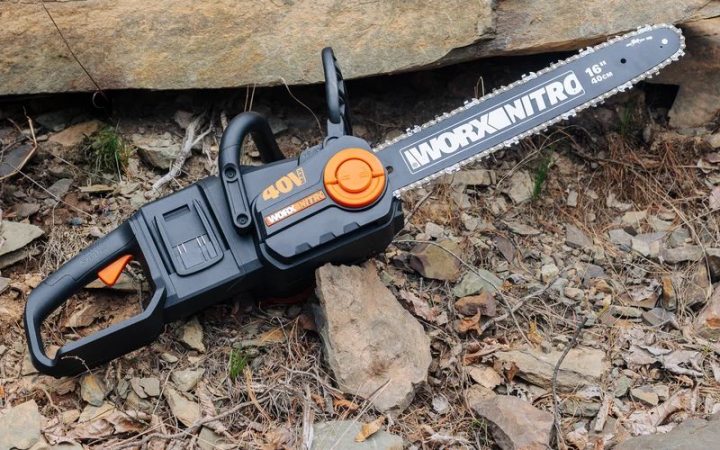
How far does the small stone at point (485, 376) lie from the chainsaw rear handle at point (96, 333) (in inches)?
36.1

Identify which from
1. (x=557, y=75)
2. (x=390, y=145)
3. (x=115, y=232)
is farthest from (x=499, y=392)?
(x=115, y=232)

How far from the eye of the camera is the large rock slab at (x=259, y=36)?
3010mm

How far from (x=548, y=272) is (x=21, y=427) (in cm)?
173

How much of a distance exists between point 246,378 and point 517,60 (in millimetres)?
1717

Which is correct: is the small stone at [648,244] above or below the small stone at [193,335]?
below

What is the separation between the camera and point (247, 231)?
2.46m

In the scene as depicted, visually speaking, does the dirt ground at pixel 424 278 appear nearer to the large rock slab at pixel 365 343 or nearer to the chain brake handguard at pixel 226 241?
the large rock slab at pixel 365 343

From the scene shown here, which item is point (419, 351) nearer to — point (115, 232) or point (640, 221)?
point (115, 232)

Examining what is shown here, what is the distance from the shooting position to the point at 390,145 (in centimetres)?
265

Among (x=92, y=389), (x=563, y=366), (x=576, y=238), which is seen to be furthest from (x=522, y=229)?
(x=92, y=389)

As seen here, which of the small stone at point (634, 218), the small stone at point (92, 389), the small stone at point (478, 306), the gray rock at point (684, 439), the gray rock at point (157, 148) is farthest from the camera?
the small stone at point (634, 218)

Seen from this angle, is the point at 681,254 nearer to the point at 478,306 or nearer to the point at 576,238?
the point at 576,238

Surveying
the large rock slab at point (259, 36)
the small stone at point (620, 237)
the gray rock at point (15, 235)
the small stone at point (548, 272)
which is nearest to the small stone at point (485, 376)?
the small stone at point (548, 272)

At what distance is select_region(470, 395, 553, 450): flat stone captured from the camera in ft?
7.57
